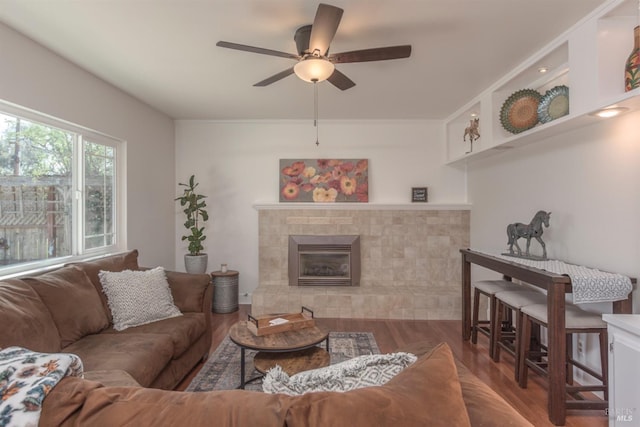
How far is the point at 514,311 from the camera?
282 cm

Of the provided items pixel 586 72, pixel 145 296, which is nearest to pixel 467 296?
pixel 586 72

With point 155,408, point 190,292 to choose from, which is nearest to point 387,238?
point 190,292

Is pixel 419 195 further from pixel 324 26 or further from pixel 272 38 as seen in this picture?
pixel 324 26

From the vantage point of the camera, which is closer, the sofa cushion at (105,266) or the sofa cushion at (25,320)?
the sofa cushion at (25,320)

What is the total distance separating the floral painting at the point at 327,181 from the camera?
4.52 m

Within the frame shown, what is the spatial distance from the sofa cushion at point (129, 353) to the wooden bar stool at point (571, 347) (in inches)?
99.9

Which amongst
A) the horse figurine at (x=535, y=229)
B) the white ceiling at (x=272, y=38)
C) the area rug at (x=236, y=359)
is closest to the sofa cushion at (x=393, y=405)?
the area rug at (x=236, y=359)

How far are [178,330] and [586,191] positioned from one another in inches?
126

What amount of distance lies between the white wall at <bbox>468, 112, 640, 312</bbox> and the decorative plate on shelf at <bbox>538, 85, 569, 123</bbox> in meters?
0.28

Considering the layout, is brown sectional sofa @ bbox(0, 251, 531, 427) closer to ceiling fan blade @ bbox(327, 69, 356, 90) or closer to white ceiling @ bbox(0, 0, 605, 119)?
ceiling fan blade @ bbox(327, 69, 356, 90)

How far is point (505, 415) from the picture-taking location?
0.84 meters

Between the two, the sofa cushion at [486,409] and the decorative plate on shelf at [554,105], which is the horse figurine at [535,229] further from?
the sofa cushion at [486,409]

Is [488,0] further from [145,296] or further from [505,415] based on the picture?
[145,296]

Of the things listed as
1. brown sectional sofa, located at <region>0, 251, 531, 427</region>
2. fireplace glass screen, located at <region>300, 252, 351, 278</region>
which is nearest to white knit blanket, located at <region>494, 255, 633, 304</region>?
brown sectional sofa, located at <region>0, 251, 531, 427</region>
